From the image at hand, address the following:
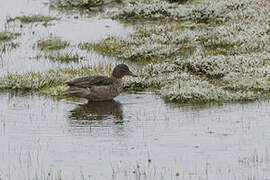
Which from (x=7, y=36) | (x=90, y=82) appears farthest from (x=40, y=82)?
(x=7, y=36)

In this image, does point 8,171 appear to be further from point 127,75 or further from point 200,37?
point 200,37

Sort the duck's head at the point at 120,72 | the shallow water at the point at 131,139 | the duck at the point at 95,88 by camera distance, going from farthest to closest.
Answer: the duck's head at the point at 120,72
the duck at the point at 95,88
the shallow water at the point at 131,139

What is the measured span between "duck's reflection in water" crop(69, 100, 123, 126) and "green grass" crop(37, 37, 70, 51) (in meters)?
7.41

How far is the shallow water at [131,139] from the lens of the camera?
32.0ft

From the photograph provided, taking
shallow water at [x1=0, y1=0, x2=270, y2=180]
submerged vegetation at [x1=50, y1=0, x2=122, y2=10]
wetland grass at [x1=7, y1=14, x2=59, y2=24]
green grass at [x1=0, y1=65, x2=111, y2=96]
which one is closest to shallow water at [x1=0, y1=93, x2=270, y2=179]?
shallow water at [x1=0, y1=0, x2=270, y2=180]

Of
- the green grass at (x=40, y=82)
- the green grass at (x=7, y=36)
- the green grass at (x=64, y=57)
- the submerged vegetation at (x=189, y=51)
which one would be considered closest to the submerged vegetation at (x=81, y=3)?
the submerged vegetation at (x=189, y=51)

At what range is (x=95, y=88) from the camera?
1484cm

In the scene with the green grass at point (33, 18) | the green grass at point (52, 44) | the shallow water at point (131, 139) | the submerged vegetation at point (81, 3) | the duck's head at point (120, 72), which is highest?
the submerged vegetation at point (81, 3)

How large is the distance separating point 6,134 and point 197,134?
3.82m

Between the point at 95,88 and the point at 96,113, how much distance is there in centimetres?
106

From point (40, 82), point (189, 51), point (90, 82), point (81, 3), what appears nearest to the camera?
point (90, 82)

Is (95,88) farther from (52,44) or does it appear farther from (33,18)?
(33,18)

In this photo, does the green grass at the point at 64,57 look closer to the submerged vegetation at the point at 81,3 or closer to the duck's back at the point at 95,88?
the duck's back at the point at 95,88

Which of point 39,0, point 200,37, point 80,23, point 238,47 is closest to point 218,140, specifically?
point 238,47
